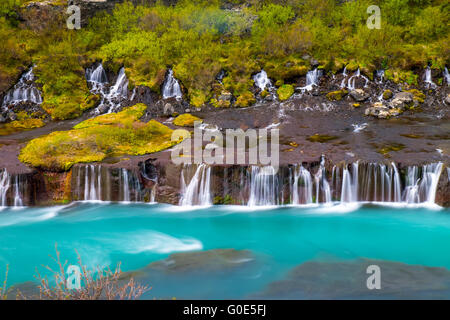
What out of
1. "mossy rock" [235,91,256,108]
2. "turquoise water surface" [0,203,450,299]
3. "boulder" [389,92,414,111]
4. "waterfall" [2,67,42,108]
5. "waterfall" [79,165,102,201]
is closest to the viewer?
"turquoise water surface" [0,203,450,299]

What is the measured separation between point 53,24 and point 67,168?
51.3 feet

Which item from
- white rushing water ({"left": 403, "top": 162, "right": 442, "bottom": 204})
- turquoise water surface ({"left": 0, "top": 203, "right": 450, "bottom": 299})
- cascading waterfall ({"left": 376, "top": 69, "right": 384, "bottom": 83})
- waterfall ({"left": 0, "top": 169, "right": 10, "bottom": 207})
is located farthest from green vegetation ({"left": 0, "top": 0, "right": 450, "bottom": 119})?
white rushing water ({"left": 403, "top": 162, "right": 442, "bottom": 204})

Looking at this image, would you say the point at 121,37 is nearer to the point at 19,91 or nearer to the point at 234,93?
the point at 19,91

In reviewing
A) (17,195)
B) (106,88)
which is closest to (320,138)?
(17,195)

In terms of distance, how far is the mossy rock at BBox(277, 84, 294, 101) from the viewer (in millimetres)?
19500

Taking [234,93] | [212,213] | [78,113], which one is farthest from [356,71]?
[78,113]

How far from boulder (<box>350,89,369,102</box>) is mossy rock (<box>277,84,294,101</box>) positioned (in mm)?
3055

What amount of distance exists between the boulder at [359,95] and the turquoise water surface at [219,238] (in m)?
8.53

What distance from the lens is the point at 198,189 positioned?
11984 mm

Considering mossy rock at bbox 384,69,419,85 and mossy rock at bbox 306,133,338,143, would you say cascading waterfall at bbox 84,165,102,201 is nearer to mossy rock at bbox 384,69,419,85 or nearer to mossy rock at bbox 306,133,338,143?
mossy rock at bbox 306,133,338,143

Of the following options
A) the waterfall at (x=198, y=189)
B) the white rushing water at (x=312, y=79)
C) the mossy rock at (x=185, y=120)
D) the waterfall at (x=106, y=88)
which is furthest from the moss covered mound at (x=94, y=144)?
the white rushing water at (x=312, y=79)

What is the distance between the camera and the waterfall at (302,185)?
11.8 m

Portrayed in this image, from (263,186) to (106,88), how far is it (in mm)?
13012

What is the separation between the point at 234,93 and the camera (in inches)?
786
